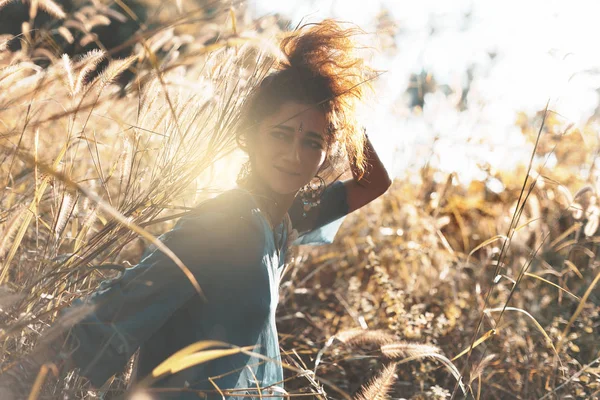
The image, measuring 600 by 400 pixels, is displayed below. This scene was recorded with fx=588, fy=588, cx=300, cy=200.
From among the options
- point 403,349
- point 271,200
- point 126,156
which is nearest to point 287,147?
point 271,200

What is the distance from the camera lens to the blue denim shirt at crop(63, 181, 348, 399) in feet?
4.08

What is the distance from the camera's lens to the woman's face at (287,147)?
1773 millimetres

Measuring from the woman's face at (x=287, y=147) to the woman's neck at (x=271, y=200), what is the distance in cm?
4

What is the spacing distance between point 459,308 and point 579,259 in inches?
40.8

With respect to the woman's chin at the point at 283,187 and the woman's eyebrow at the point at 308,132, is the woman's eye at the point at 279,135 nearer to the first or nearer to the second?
the woman's eyebrow at the point at 308,132

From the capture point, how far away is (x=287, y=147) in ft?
5.82

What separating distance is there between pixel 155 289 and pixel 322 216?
109cm

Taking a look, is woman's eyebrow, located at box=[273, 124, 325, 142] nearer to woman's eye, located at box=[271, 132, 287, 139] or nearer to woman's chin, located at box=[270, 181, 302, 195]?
woman's eye, located at box=[271, 132, 287, 139]

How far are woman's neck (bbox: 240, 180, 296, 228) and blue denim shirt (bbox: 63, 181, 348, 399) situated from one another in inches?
4.9

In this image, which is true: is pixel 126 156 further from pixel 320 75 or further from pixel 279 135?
pixel 320 75

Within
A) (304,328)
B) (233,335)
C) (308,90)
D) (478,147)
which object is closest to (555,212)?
(478,147)

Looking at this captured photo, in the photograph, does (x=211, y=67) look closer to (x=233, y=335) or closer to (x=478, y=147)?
(x=233, y=335)

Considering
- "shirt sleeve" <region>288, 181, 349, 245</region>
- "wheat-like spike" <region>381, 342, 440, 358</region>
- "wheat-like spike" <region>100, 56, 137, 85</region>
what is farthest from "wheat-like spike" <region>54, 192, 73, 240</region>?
"shirt sleeve" <region>288, 181, 349, 245</region>

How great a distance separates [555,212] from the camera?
3574mm
